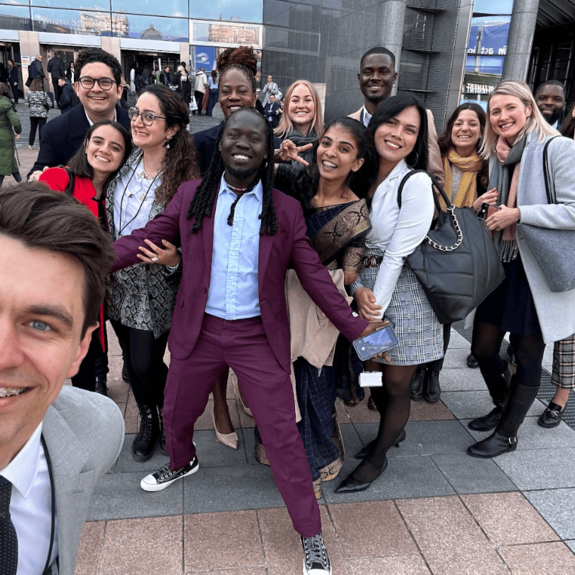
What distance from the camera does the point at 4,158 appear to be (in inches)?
358

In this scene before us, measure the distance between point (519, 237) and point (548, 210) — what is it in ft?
0.74

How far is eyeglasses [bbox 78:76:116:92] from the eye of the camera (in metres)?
3.24

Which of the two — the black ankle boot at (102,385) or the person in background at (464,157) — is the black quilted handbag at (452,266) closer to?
the person in background at (464,157)

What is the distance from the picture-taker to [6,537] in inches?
43.1

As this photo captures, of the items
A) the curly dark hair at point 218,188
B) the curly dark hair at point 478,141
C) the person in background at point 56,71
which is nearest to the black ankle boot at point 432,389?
the curly dark hair at point 478,141

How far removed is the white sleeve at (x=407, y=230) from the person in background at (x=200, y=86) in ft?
57.9

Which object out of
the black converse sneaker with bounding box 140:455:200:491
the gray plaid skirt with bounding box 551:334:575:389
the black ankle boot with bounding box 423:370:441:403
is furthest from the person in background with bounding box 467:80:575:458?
the black converse sneaker with bounding box 140:455:200:491

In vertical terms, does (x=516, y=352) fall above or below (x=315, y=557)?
above

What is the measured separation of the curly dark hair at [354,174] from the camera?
8.57 ft

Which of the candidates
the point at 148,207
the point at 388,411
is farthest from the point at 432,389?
the point at 148,207

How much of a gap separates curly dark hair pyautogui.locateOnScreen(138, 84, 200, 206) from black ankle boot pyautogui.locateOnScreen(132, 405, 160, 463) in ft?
4.31

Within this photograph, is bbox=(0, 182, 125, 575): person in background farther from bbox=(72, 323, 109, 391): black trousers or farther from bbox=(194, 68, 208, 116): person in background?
bbox=(194, 68, 208, 116): person in background

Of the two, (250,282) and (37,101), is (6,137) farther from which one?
(250,282)

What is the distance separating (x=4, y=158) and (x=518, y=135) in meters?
8.85
